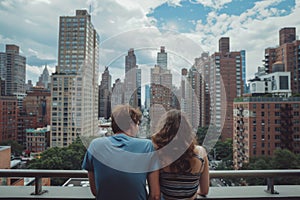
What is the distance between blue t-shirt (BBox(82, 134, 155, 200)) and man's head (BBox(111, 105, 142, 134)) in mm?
54

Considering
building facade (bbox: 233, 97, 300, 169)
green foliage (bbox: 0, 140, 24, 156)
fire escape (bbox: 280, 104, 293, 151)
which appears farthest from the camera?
fire escape (bbox: 280, 104, 293, 151)

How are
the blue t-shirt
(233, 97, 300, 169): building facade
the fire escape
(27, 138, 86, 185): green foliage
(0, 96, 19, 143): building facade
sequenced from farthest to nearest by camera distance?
the fire escape → (233, 97, 300, 169): building facade → (0, 96, 19, 143): building facade → (27, 138, 86, 185): green foliage → the blue t-shirt

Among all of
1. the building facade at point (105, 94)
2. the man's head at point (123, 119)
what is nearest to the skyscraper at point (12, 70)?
the building facade at point (105, 94)

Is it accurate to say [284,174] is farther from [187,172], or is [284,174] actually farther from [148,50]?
[148,50]

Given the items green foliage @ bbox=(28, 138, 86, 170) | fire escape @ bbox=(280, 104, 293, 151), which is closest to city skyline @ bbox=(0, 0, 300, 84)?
green foliage @ bbox=(28, 138, 86, 170)

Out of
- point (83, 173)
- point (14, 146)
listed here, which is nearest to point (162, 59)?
point (83, 173)

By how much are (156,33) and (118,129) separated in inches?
21.7

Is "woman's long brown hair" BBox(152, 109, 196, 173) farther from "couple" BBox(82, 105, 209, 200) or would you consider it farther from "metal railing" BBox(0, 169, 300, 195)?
"metal railing" BBox(0, 169, 300, 195)

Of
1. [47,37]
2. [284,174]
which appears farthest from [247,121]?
[47,37]

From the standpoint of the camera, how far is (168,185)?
28.2 inches

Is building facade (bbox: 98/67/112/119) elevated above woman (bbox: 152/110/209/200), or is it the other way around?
building facade (bbox: 98/67/112/119)

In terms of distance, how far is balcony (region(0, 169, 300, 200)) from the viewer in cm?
100

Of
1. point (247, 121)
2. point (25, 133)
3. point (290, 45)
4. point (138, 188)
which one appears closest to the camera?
point (138, 188)

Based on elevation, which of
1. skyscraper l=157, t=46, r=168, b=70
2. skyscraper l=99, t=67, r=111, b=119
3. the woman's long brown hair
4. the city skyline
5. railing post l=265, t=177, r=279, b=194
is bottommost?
railing post l=265, t=177, r=279, b=194
